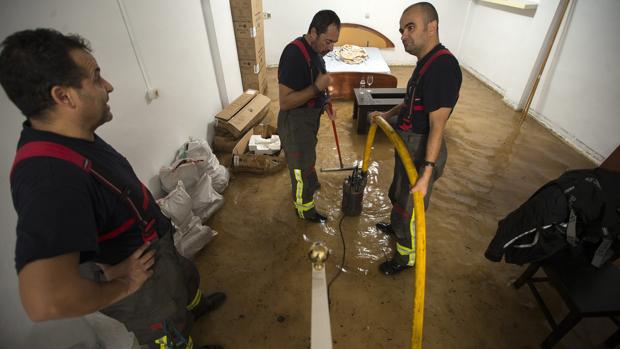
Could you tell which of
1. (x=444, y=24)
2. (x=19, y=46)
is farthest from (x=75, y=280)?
(x=444, y=24)

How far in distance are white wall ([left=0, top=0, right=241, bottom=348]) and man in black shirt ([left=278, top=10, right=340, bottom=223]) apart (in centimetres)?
110

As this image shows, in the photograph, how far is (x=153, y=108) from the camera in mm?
2250

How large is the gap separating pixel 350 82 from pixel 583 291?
4.12 meters

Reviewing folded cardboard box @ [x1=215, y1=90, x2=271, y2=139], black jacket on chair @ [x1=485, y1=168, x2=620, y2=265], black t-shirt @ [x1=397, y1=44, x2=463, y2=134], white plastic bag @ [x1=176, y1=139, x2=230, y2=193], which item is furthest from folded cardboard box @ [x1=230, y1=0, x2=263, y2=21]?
black jacket on chair @ [x1=485, y1=168, x2=620, y2=265]

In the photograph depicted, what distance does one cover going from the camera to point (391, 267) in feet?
6.88

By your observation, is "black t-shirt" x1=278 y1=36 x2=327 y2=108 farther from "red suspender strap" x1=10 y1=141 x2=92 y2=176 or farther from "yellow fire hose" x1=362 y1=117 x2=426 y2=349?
"red suspender strap" x1=10 y1=141 x2=92 y2=176

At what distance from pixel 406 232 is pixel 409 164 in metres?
0.58

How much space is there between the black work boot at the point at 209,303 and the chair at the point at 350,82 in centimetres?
370

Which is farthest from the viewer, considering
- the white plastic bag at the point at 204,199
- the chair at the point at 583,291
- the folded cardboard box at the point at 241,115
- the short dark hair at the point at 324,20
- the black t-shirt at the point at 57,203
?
the folded cardboard box at the point at 241,115

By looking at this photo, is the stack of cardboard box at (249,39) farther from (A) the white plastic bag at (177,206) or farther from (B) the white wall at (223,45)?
(A) the white plastic bag at (177,206)

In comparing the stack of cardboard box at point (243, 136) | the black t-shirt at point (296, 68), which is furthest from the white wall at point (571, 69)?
the stack of cardboard box at point (243, 136)

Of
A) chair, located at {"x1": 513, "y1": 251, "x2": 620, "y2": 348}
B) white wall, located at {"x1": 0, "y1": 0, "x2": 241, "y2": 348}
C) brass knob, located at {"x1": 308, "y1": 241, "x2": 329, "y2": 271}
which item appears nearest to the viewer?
brass knob, located at {"x1": 308, "y1": 241, "x2": 329, "y2": 271}

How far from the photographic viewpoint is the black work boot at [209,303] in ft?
5.90

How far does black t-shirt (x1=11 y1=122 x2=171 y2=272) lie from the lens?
0.68m
